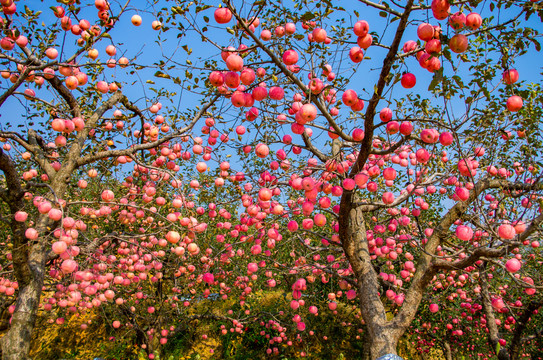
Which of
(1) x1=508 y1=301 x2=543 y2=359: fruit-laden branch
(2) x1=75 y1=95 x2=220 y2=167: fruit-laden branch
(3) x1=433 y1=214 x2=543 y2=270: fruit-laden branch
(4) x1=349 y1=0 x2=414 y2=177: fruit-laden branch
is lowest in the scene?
(1) x1=508 y1=301 x2=543 y2=359: fruit-laden branch

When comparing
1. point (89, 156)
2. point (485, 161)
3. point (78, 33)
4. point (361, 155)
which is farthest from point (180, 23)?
point (485, 161)

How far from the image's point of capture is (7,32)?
2639 millimetres

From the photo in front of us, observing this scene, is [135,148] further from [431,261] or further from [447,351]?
[447,351]

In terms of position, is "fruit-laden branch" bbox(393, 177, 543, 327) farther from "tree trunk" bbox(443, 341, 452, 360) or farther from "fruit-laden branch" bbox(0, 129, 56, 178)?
"tree trunk" bbox(443, 341, 452, 360)

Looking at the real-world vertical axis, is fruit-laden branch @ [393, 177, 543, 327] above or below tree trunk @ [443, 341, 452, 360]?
above

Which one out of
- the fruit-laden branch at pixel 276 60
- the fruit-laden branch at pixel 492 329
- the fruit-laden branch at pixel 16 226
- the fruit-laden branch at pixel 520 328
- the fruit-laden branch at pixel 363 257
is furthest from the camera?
the fruit-laden branch at pixel 520 328

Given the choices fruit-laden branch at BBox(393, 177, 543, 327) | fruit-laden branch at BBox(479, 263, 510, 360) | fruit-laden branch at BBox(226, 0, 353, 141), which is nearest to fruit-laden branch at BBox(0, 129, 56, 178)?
fruit-laden branch at BBox(226, 0, 353, 141)

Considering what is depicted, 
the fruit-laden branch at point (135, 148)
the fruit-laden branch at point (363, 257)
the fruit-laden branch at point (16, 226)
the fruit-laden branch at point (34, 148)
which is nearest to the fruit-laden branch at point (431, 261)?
the fruit-laden branch at point (363, 257)

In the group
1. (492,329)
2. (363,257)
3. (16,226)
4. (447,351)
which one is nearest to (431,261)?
(363,257)

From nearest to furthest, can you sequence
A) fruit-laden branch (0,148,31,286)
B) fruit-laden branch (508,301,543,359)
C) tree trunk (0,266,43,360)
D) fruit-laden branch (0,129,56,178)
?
tree trunk (0,266,43,360), fruit-laden branch (0,148,31,286), fruit-laden branch (0,129,56,178), fruit-laden branch (508,301,543,359)

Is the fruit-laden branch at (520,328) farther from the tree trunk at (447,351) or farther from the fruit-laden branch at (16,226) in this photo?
the fruit-laden branch at (16,226)

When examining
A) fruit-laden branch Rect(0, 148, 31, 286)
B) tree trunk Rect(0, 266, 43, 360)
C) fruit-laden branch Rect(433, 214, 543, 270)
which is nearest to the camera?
fruit-laden branch Rect(433, 214, 543, 270)

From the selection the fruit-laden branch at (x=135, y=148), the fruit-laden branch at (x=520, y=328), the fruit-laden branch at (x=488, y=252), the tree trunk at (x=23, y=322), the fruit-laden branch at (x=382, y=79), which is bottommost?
the tree trunk at (x=23, y=322)

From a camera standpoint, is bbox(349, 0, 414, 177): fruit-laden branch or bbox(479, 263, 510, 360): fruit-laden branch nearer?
bbox(349, 0, 414, 177): fruit-laden branch
